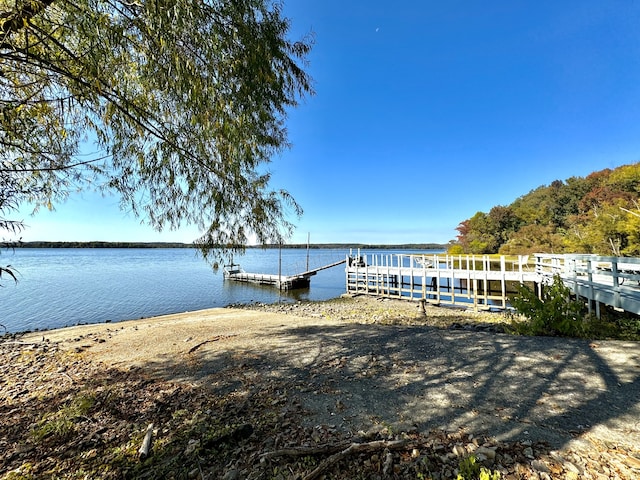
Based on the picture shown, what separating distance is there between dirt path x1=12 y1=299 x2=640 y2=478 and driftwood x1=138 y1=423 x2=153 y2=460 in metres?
1.06

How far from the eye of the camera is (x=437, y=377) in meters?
3.76

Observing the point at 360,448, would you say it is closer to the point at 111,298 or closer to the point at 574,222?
the point at 111,298

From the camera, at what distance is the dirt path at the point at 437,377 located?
261cm

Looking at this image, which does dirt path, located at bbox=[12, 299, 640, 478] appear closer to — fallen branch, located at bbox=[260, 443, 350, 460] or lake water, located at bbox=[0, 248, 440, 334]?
fallen branch, located at bbox=[260, 443, 350, 460]

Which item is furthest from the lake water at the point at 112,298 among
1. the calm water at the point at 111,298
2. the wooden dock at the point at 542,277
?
the wooden dock at the point at 542,277

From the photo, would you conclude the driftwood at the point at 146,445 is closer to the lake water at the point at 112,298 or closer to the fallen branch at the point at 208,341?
the fallen branch at the point at 208,341

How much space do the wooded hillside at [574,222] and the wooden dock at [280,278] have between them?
63.6 feet

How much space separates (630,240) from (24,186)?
1091 inches

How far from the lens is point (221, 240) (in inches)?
136

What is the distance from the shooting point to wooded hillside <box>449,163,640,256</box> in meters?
20.5

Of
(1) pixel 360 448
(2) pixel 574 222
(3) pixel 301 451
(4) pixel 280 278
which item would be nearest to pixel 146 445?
(3) pixel 301 451

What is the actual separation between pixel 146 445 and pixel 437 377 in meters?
3.15

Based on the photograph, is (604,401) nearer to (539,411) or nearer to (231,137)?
(539,411)

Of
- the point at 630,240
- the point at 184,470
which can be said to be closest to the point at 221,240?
the point at 184,470
